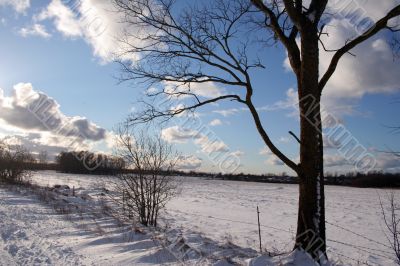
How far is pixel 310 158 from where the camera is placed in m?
7.11

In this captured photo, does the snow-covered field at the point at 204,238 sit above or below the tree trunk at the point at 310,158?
below

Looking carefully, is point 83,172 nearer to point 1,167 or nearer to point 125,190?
point 1,167

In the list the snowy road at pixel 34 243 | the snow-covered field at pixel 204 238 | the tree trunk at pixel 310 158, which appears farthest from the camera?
the snow-covered field at pixel 204 238

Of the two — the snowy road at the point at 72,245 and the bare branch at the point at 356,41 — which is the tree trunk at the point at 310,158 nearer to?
the bare branch at the point at 356,41

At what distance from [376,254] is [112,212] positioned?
9458 mm

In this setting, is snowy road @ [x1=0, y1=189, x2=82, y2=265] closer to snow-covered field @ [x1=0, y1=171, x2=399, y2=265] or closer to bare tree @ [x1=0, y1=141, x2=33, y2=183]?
snow-covered field @ [x1=0, y1=171, x2=399, y2=265]

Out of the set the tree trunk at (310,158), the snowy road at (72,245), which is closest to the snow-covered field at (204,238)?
the snowy road at (72,245)

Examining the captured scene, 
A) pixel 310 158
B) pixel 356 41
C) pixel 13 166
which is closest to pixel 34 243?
pixel 310 158

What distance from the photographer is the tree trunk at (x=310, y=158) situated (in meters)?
6.95

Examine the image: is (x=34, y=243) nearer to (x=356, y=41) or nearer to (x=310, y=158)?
(x=310, y=158)

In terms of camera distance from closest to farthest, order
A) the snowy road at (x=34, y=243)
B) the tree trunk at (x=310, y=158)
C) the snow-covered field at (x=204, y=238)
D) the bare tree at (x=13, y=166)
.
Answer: the snowy road at (x=34, y=243)
the tree trunk at (x=310, y=158)
the snow-covered field at (x=204, y=238)
the bare tree at (x=13, y=166)

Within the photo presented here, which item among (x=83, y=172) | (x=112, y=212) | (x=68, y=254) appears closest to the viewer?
(x=68, y=254)

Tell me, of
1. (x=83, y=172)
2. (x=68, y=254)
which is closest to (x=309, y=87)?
(x=68, y=254)

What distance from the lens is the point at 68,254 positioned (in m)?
7.31
